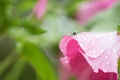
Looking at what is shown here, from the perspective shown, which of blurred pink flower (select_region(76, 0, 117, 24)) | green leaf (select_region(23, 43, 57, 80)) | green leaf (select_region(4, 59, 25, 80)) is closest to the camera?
green leaf (select_region(23, 43, 57, 80))

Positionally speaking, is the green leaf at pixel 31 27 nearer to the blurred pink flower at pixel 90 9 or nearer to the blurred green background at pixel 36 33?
the blurred green background at pixel 36 33

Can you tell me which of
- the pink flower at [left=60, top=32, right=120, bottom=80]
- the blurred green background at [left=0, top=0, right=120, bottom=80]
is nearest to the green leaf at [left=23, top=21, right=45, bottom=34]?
the blurred green background at [left=0, top=0, right=120, bottom=80]

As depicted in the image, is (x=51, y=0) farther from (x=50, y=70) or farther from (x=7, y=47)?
(x=50, y=70)

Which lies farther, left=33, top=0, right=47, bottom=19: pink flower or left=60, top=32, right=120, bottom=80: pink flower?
left=33, top=0, right=47, bottom=19: pink flower

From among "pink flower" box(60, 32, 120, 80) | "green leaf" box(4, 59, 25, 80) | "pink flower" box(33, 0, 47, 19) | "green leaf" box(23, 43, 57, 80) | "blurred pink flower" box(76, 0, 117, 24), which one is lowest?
"green leaf" box(4, 59, 25, 80)

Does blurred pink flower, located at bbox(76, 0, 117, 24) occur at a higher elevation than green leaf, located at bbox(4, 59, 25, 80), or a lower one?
higher

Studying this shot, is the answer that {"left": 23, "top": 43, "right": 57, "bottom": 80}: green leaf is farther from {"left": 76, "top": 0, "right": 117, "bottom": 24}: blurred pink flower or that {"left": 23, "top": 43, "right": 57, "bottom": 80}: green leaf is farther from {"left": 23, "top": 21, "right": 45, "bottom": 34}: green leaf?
{"left": 76, "top": 0, "right": 117, "bottom": 24}: blurred pink flower

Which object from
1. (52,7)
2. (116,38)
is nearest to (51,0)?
(52,7)
